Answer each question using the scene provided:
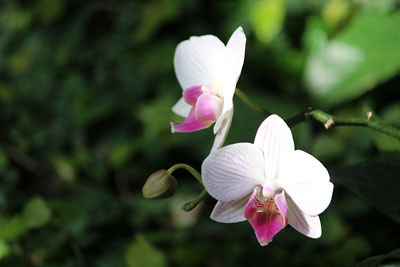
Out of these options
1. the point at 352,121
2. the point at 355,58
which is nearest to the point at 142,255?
the point at 352,121

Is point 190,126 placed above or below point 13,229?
above

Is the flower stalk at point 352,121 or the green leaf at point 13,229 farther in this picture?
the green leaf at point 13,229

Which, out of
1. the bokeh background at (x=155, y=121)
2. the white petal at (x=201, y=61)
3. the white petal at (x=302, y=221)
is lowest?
the bokeh background at (x=155, y=121)

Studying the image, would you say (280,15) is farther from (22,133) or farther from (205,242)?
(22,133)

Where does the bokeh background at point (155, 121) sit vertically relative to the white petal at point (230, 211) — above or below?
below

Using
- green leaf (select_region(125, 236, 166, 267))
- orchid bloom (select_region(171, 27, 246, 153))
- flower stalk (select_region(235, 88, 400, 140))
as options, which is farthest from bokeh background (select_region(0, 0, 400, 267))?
orchid bloom (select_region(171, 27, 246, 153))

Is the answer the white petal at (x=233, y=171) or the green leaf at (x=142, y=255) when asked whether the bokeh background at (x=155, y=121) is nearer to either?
the green leaf at (x=142, y=255)

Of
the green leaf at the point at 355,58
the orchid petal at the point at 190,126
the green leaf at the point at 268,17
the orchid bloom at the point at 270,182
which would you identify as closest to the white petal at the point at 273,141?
the orchid bloom at the point at 270,182

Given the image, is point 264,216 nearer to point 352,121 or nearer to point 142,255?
point 352,121
